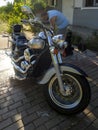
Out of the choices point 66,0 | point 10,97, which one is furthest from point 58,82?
point 66,0

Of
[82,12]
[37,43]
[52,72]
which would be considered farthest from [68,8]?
[52,72]

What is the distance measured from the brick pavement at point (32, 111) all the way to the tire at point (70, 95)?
12 cm

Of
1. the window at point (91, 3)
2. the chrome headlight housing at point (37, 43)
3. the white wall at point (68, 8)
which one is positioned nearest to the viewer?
the chrome headlight housing at point (37, 43)

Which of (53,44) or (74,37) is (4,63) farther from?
(74,37)

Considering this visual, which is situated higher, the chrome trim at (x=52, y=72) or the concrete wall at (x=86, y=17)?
the chrome trim at (x=52, y=72)

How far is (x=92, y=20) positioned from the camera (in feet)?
31.9

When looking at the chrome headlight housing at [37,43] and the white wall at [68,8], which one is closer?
the chrome headlight housing at [37,43]

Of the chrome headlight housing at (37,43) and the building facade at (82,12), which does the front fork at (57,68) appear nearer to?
the chrome headlight housing at (37,43)

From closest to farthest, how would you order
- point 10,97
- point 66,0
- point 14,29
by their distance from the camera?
point 10,97 < point 14,29 < point 66,0

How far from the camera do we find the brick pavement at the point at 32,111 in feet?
8.48

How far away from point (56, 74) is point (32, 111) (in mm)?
686

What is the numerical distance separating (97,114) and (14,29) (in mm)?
2583

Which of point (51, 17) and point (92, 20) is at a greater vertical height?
point (51, 17)

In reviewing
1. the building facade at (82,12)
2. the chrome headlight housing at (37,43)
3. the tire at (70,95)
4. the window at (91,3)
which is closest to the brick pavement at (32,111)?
the tire at (70,95)
